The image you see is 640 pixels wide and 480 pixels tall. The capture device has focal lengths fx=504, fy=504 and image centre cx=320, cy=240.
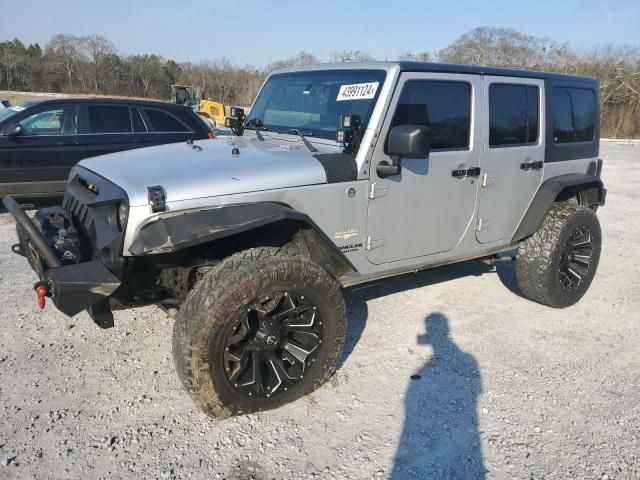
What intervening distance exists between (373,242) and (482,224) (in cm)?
119

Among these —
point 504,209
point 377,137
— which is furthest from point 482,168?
point 377,137

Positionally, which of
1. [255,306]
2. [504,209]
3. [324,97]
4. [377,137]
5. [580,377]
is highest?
[324,97]

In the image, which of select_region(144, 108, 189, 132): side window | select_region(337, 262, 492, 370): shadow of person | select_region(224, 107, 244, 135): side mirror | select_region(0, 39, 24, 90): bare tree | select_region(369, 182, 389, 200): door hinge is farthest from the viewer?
select_region(0, 39, 24, 90): bare tree

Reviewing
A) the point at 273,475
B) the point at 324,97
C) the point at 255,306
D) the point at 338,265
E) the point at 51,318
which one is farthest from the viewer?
the point at 51,318

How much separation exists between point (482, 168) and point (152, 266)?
2.58 meters

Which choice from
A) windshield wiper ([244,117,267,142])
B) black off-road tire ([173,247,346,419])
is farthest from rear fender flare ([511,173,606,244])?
windshield wiper ([244,117,267,142])

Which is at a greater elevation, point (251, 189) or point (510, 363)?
point (251, 189)

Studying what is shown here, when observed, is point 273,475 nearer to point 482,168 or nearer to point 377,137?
point 377,137

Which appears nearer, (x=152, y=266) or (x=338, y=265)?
(x=152, y=266)

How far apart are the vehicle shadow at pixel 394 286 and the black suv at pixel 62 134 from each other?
4633mm

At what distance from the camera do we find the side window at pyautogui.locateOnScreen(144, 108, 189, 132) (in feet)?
26.2

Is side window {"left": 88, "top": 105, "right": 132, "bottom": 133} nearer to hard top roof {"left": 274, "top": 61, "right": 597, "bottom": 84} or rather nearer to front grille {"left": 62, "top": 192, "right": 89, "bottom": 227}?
hard top roof {"left": 274, "top": 61, "right": 597, "bottom": 84}

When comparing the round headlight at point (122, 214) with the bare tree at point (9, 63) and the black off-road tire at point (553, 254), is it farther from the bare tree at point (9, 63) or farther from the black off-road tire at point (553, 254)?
the bare tree at point (9, 63)

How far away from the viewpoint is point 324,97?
12.3ft
